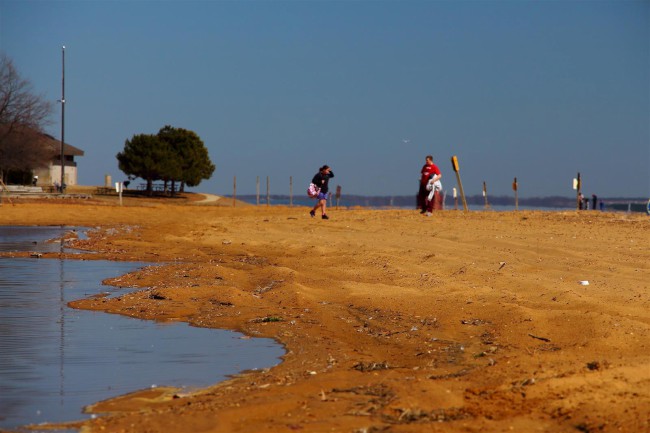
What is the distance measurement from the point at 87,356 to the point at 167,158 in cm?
8025

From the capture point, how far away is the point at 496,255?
59.3 ft

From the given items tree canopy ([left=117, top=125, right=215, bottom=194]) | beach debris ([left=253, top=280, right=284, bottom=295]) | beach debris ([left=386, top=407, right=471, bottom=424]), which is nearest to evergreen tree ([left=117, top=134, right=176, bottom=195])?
tree canopy ([left=117, top=125, right=215, bottom=194])

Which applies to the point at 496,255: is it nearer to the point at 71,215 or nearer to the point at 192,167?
the point at 71,215

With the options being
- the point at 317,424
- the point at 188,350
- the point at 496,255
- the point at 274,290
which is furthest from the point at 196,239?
the point at 317,424

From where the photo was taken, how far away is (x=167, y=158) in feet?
291

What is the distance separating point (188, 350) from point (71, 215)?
32.6 m

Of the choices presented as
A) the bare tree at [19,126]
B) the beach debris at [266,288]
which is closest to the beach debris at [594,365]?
the beach debris at [266,288]

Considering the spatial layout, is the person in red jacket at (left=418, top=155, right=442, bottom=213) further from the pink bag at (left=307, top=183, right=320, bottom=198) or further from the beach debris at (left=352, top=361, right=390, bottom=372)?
the beach debris at (left=352, top=361, right=390, bottom=372)

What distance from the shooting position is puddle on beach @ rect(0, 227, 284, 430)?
303 inches

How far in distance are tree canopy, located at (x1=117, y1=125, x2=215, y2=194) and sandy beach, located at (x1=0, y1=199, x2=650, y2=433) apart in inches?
2502

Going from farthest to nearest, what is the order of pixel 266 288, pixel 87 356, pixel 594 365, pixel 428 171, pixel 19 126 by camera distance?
pixel 19 126 < pixel 428 171 < pixel 266 288 < pixel 87 356 < pixel 594 365

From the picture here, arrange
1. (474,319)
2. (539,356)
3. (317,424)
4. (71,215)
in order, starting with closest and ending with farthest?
1. (317,424)
2. (539,356)
3. (474,319)
4. (71,215)

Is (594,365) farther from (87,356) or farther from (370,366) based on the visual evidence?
(87,356)

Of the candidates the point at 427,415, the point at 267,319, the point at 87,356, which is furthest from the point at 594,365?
the point at 267,319
